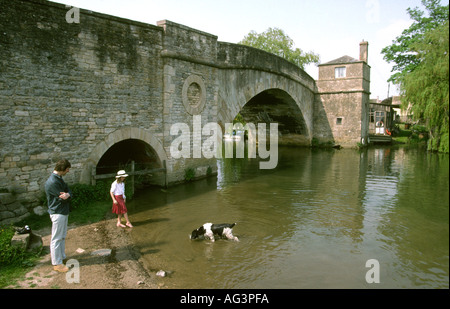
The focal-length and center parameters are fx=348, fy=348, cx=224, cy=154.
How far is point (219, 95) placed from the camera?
1403 centimetres

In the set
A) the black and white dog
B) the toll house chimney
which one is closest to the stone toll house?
the black and white dog

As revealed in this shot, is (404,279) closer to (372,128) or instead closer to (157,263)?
(157,263)

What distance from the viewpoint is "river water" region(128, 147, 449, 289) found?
216 inches

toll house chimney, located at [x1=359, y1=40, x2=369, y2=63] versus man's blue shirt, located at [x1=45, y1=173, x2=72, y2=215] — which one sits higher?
toll house chimney, located at [x1=359, y1=40, x2=369, y2=63]

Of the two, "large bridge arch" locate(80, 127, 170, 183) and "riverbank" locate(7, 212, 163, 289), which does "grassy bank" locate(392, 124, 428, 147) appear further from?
"riverbank" locate(7, 212, 163, 289)

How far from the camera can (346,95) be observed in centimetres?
2553

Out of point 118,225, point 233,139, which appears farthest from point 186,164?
point 233,139

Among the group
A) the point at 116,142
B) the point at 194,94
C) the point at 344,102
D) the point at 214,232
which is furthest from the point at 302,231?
the point at 344,102

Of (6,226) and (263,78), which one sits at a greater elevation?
(263,78)

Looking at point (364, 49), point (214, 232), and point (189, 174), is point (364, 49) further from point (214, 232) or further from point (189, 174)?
point (214, 232)

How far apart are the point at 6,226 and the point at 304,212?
6810 millimetres

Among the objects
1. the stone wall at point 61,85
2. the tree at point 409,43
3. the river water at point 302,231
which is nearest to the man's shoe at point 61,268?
the river water at point 302,231

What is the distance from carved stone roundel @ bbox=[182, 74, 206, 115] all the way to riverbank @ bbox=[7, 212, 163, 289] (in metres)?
5.59

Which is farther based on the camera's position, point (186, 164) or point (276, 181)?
point (276, 181)
